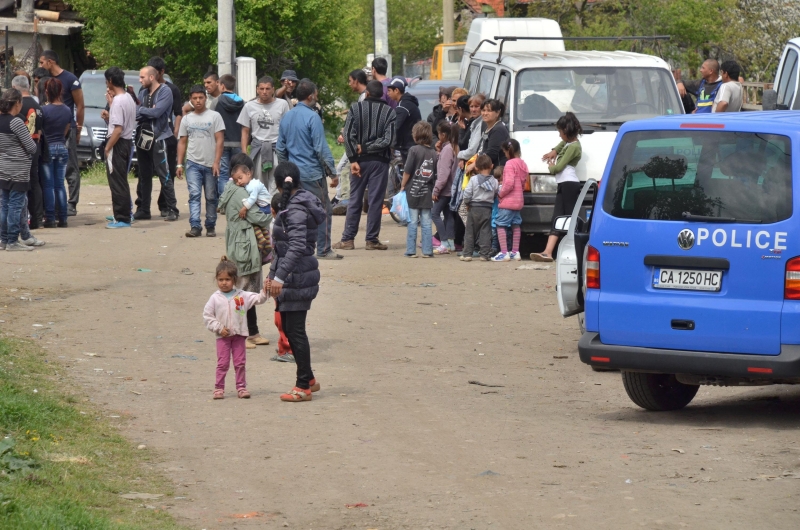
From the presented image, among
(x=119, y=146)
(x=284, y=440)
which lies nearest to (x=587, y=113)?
(x=119, y=146)

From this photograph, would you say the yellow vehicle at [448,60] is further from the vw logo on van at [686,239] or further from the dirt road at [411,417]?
the vw logo on van at [686,239]

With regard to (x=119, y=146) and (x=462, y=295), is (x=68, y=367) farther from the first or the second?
(x=119, y=146)

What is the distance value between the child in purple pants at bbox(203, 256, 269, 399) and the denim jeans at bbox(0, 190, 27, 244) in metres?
6.37

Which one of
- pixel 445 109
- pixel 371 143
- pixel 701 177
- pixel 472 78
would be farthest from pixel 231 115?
pixel 701 177

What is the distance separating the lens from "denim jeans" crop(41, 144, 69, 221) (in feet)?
52.2

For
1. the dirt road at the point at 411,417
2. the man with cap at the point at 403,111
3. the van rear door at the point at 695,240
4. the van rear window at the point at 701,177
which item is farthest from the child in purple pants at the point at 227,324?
the man with cap at the point at 403,111

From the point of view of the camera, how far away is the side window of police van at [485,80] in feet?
53.6

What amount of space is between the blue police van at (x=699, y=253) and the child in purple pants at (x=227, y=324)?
2349 millimetres

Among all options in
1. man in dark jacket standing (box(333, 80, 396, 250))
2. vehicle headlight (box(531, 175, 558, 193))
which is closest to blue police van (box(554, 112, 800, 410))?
vehicle headlight (box(531, 175, 558, 193))

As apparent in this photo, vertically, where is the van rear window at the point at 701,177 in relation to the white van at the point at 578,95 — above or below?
below

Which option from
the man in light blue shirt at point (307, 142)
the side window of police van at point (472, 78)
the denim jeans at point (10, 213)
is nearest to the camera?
the man in light blue shirt at point (307, 142)

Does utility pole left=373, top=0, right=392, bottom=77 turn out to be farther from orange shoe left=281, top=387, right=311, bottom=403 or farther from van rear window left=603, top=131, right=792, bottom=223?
van rear window left=603, top=131, right=792, bottom=223

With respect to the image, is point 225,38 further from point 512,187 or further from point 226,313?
point 226,313

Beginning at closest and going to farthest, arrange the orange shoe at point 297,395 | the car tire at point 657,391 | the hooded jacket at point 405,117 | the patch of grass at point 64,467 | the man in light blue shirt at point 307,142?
1. the patch of grass at point 64,467
2. the car tire at point 657,391
3. the orange shoe at point 297,395
4. the man in light blue shirt at point 307,142
5. the hooded jacket at point 405,117
